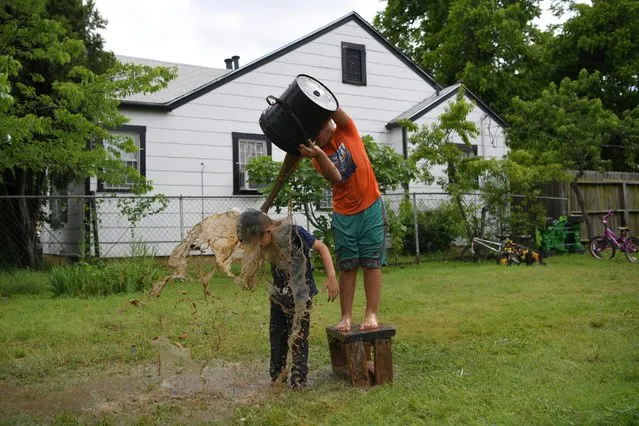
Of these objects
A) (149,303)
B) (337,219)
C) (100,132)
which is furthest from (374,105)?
(337,219)

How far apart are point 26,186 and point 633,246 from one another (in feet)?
42.1

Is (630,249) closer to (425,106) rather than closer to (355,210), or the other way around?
(425,106)

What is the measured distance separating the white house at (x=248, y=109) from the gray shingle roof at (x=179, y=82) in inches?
1.0

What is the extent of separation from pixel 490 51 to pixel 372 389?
23470mm

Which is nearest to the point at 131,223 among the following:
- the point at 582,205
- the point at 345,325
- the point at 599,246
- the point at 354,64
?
Result: the point at 354,64

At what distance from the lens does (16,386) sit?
464 cm

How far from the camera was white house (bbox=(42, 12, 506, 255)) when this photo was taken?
44.7 ft

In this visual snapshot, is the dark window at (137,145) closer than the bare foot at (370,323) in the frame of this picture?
No

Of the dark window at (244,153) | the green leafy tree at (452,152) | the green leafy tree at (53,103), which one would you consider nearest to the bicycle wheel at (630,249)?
the green leafy tree at (452,152)

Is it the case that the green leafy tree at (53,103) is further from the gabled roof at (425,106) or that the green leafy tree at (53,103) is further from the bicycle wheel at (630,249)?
the bicycle wheel at (630,249)

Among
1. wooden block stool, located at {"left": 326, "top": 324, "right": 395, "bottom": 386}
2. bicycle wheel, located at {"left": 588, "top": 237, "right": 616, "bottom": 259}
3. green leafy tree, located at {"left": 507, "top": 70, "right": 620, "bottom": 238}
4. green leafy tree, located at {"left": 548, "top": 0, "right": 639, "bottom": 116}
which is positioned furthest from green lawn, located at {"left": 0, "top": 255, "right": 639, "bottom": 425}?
green leafy tree, located at {"left": 548, "top": 0, "right": 639, "bottom": 116}

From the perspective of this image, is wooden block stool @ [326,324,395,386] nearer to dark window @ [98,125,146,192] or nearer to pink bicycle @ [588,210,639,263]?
dark window @ [98,125,146,192]

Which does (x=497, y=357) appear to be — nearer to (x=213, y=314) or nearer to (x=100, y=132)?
(x=213, y=314)

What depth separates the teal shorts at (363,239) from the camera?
4648 mm
